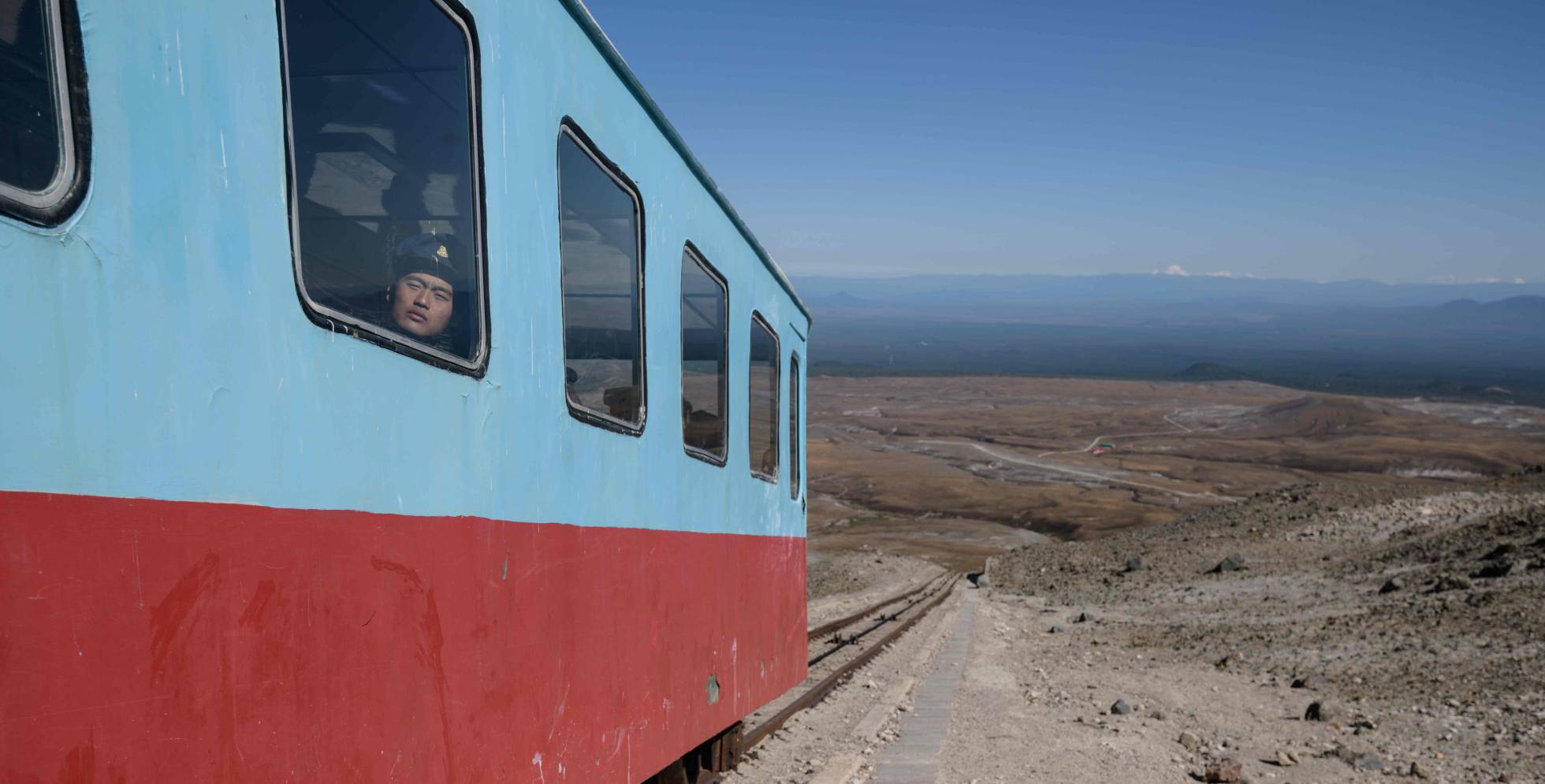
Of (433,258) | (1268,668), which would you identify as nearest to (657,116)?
(433,258)

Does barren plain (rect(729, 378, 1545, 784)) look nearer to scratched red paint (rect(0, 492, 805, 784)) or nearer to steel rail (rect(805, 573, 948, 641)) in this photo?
steel rail (rect(805, 573, 948, 641))

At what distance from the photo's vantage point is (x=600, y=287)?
4227mm

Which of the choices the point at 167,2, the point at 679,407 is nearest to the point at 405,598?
the point at 167,2

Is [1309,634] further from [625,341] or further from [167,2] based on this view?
[167,2]

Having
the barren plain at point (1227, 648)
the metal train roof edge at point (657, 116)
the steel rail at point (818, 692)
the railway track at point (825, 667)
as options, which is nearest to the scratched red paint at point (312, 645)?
the metal train roof edge at point (657, 116)

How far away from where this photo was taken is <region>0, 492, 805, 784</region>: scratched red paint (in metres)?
1.76

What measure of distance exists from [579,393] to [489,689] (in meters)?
1.12

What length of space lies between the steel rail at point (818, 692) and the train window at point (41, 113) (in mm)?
7408

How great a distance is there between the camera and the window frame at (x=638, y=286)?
12.4 ft

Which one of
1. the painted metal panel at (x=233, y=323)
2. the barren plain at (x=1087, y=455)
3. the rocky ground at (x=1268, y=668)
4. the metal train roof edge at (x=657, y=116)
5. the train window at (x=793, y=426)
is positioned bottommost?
the barren plain at (x=1087, y=455)

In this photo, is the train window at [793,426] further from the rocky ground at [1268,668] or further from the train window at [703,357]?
the train window at [703,357]

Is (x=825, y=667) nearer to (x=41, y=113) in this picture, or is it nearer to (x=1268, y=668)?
(x=1268, y=668)

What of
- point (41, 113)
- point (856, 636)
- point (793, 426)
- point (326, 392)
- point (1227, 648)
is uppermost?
point (41, 113)

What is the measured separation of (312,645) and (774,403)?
17.4 feet
